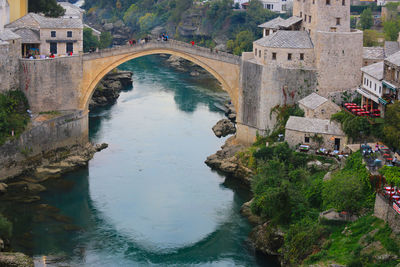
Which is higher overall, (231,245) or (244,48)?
(244,48)

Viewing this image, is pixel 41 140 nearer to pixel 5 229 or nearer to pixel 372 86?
pixel 5 229

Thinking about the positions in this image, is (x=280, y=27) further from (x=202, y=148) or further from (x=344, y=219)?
(x=344, y=219)

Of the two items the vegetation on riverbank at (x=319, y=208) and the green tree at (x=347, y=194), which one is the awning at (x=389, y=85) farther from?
the green tree at (x=347, y=194)

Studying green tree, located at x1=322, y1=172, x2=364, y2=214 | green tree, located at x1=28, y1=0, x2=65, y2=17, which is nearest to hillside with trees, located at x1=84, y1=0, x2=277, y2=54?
green tree, located at x1=28, y1=0, x2=65, y2=17

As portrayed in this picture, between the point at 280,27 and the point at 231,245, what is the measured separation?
727 inches

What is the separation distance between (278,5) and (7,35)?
5221cm

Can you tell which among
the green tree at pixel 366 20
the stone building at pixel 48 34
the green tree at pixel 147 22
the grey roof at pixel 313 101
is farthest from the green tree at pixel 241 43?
the grey roof at pixel 313 101

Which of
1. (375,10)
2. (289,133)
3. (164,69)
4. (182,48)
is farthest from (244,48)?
(289,133)

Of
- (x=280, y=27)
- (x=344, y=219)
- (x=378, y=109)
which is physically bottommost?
(x=344, y=219)

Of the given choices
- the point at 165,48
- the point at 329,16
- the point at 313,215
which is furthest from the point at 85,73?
the point at 313,215

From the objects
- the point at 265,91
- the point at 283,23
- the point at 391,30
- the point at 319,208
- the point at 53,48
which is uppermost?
the point at 283,23

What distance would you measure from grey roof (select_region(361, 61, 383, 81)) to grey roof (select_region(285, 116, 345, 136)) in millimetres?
3629

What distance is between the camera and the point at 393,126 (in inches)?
1561

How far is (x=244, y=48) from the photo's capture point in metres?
80.4
